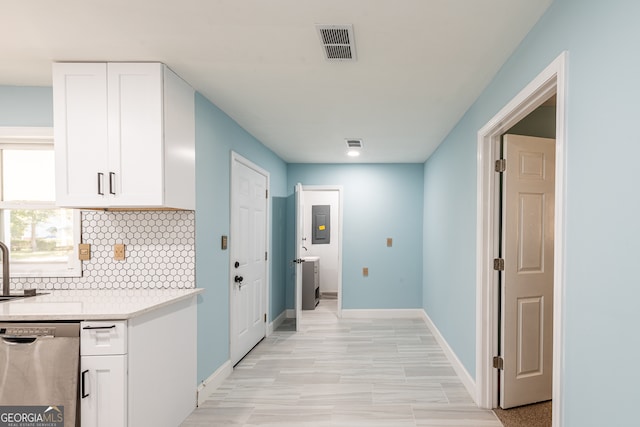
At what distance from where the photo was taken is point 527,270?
8.86ft

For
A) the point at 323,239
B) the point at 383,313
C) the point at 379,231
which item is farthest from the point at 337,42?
the point at 323,239

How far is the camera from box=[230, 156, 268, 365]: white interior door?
349cm

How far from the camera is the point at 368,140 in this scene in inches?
166

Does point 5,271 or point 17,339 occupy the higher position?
point 5,271

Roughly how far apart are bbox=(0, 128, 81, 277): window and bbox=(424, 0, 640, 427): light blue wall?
128 inches

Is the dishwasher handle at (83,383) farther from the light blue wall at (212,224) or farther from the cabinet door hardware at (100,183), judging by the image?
the cabinet door hardware at (100,183)

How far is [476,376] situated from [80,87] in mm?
3543

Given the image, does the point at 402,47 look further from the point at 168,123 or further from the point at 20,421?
the point at 20,421

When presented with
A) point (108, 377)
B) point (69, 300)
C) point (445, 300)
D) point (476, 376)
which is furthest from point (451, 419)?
point (69, 300)

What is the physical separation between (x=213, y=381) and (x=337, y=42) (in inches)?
109

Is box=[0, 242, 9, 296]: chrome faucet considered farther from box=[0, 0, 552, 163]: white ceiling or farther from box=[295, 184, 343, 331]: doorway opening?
box=[295, 184, 343, 331]: doorway opening

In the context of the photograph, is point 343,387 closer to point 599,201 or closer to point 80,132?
point 599,201

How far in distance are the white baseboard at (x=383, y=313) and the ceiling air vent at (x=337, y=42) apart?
167 inches

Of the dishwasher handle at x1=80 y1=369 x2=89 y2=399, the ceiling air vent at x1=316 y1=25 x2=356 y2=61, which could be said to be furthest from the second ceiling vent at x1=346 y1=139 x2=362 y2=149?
the dishwasher handle at x1=80 y1=369 x2=89 y2=399
